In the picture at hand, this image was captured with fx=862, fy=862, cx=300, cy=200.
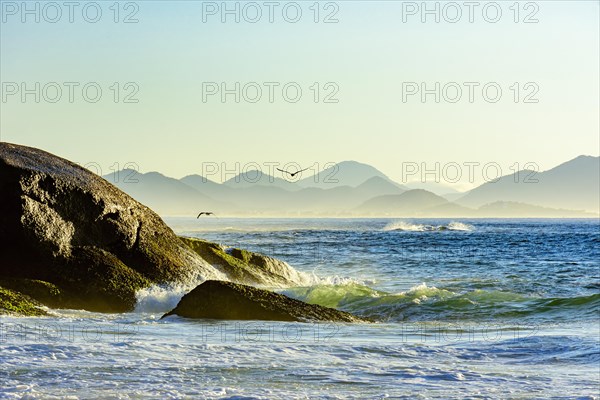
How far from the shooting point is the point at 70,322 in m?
15.3

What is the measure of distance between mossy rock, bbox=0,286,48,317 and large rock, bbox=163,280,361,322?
2537 millimetres

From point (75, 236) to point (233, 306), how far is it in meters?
4.40

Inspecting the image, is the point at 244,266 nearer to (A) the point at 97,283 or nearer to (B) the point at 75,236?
(B) the point at 75,236

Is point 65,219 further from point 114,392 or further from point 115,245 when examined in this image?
point 114,392

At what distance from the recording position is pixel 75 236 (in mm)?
18953

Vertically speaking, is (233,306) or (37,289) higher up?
(37,289)

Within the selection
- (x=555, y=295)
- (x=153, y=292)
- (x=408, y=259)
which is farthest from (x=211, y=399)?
(x=408, y=259)

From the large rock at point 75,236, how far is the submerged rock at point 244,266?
3369mm

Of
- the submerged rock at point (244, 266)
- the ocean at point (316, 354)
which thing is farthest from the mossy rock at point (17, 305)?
the submerged rock at point (244, 266)

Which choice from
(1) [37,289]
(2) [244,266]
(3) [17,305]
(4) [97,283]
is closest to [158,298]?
(4) [97,283]

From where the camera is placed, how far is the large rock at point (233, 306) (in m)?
16.8

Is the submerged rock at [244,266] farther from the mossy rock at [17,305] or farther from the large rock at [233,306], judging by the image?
the mossy rock at [17,305]

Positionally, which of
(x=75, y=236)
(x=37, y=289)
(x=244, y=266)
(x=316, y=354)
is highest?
(x=75, y=236)

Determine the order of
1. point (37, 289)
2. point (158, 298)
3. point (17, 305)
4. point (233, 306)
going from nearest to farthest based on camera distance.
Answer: point (17, 305) < point (233, 306) < point (37, 289) < point (158, 298)
